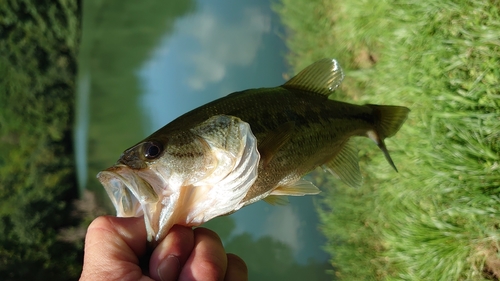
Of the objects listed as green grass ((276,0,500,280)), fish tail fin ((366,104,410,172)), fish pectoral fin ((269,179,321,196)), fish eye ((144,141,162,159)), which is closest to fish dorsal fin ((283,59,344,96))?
fish tail fin ((366,104,410,172))

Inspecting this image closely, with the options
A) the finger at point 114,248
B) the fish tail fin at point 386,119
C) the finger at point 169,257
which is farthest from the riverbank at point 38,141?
the fish tail fin at point 386,119

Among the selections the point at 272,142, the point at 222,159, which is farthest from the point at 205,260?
the point at 272,142

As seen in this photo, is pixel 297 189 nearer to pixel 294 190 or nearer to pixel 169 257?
pixel 294 190

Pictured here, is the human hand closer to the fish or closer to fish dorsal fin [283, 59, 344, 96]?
the fish

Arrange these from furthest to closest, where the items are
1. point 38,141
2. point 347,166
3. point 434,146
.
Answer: point 38,141
point 434,146
point 347,166

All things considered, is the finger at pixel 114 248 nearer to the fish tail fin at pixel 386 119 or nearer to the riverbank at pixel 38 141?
the fish tail fin at pixel 386 119
